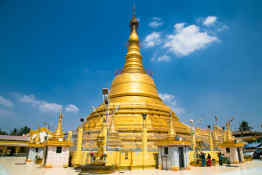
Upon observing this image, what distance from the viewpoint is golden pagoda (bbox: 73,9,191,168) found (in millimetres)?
19812

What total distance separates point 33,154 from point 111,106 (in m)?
13.4

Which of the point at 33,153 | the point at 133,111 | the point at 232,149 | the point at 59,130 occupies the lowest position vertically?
the point at 33,153

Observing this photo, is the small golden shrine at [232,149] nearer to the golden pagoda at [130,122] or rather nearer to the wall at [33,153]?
the golden pagoda at [130,122]

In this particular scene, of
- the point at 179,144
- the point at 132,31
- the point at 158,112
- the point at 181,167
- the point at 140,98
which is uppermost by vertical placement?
the point at 132,31

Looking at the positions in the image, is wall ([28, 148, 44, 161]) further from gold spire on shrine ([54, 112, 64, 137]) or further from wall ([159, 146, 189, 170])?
wall ([159, 146, 189, 170])

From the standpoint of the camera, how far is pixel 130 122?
27.3m

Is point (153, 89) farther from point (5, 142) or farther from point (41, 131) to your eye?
point (5, 142)

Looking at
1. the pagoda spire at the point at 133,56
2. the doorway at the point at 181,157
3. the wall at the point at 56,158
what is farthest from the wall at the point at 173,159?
the pagoda spire at the point at 133,56

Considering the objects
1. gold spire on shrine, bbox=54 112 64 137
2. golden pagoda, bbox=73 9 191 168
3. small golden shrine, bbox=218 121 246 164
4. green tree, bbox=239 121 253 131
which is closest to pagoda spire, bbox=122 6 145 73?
golden pagoda, bbox=73 9 191 168

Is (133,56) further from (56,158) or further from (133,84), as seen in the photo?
(56,158)

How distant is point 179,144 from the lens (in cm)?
1931

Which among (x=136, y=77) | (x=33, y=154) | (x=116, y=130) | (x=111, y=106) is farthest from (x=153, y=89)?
(x=33, y=154)

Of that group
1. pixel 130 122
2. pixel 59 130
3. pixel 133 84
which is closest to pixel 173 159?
pixel 130 122

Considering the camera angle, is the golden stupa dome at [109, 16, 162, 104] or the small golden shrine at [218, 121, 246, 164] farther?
the golden stupa dome at [109, 16, 162, 104]
